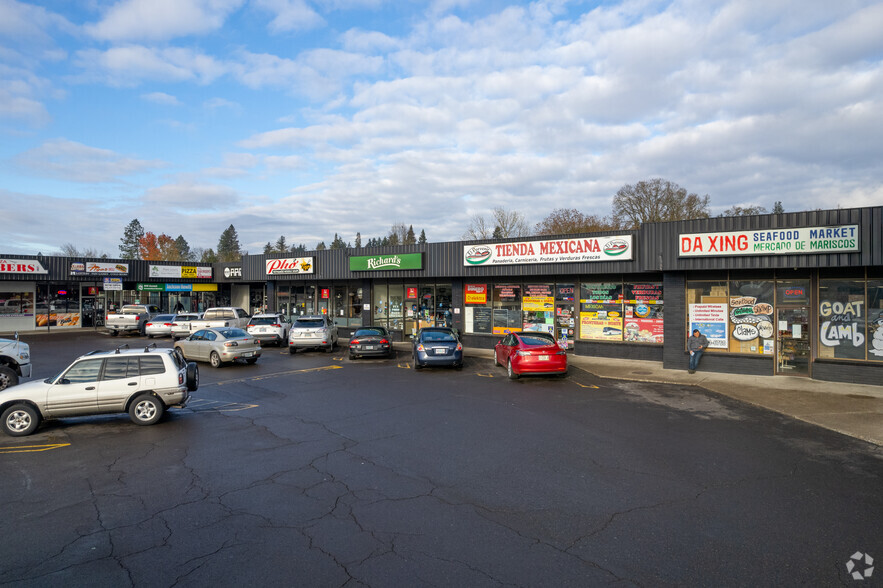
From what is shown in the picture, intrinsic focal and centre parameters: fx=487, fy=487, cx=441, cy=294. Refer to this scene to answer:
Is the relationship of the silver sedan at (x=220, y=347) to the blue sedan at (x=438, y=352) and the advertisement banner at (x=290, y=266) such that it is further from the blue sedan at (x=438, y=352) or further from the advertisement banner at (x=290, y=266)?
the advertisement banner at (x=290, y=266)

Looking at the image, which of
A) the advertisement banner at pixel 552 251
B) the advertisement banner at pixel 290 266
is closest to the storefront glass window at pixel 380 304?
the advertisement banner at pixel 290 266

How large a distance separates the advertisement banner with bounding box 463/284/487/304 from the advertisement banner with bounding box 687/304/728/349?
31.4ft

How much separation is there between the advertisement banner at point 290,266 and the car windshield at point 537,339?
17162 mm

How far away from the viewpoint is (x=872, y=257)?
13477 mm

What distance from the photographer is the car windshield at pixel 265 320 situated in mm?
25125

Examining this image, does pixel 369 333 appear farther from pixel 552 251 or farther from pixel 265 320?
pixel 552 251

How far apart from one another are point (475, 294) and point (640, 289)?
7.87 meters

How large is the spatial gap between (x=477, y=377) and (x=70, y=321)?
113 ft

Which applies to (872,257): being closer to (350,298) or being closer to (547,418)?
(547,418)

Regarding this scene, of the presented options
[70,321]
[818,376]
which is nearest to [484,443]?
[818,376]

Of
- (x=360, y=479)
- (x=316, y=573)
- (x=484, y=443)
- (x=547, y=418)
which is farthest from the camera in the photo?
(x=547, y=418)

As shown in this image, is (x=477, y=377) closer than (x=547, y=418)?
No

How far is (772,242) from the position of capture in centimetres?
1473

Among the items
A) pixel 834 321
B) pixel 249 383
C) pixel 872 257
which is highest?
pixel 872 257
